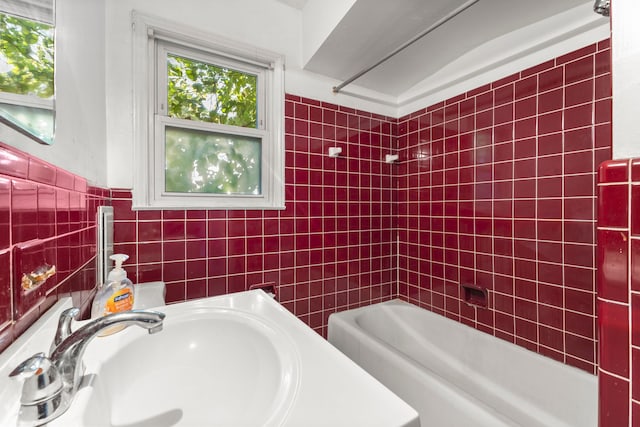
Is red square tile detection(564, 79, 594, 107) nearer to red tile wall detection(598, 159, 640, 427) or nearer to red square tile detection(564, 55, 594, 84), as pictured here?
red square tile detection(564, 55, 594, 84)

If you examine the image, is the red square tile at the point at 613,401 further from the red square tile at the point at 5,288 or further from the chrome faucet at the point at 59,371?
the red square tile at the point at 5,288

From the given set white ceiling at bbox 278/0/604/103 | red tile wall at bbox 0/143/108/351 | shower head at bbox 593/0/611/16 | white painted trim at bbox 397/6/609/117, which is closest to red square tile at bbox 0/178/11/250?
red tile wall at bbox 0/143/108/351

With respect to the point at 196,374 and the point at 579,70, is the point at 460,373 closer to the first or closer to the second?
the point at 196,374

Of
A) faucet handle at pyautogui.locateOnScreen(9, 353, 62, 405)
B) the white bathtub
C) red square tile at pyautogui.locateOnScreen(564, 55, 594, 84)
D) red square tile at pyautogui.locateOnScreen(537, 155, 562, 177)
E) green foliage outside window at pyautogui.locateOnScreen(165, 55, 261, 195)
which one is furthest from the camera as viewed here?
green foliage outside window at pyautogui.locateOnScreen(165, 55, 261, 195)

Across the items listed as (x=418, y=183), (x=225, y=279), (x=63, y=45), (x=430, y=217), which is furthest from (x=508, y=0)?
(x=225, y=279)

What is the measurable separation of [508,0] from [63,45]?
5.63 ft

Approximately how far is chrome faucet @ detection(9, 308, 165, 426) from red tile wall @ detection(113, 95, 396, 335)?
93 cm

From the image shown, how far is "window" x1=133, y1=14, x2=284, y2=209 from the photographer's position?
4.22ft

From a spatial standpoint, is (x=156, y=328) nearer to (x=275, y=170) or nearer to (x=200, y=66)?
(x=275, y=170)

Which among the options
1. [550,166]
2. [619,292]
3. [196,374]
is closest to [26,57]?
[196,374]

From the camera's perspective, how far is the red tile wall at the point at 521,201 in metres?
1.19

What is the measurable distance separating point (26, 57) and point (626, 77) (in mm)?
1092

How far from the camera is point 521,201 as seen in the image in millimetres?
1400

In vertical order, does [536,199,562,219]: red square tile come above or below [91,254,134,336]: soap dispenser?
above
